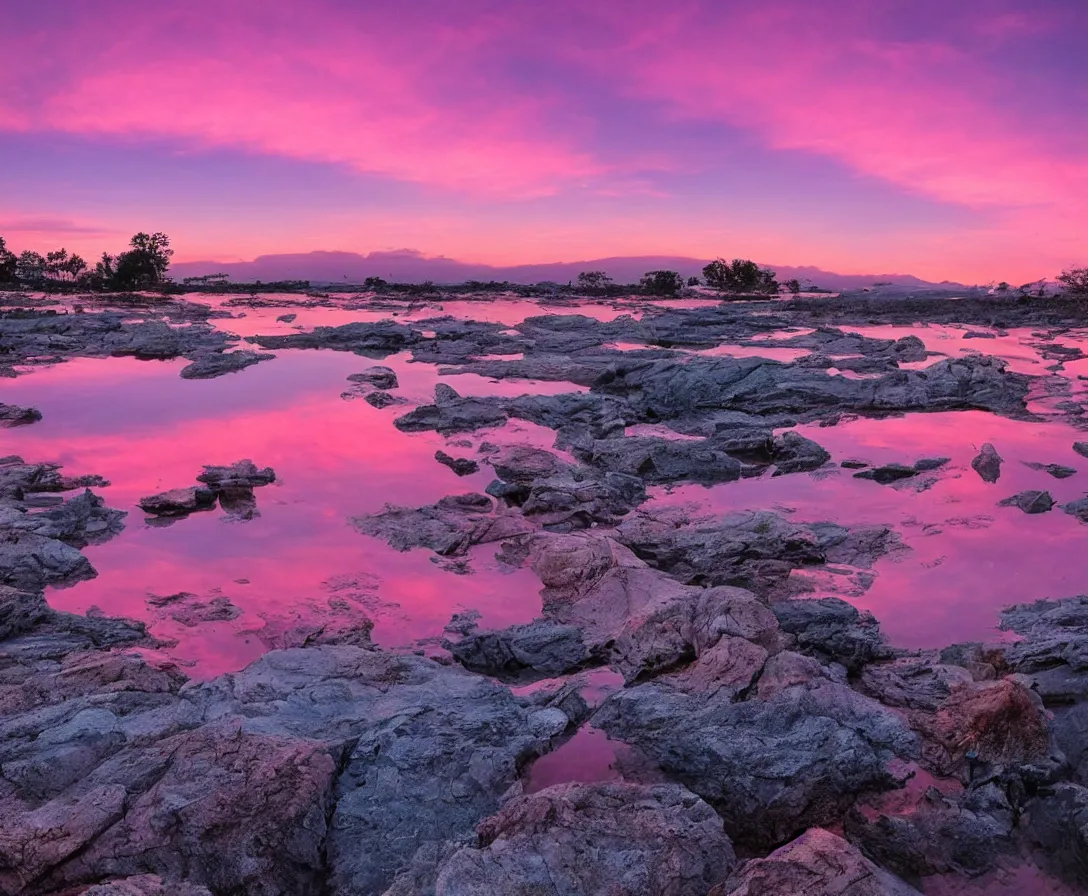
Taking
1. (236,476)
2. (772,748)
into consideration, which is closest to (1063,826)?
(772,748)

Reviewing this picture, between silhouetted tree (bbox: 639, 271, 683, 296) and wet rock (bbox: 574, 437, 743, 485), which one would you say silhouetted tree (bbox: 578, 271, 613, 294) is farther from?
wet rock (bbox: 574, 437, 743, 485)

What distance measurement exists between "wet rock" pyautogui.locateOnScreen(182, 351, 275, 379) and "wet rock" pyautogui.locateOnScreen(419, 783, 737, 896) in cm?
3070

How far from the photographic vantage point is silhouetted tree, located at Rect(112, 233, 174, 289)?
312ft

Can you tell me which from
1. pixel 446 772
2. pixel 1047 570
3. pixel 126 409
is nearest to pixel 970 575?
pixel 1047 570

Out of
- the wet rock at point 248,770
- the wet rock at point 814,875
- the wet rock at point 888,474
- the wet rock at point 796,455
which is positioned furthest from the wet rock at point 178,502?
the wet rock at point 888,474

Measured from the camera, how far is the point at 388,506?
14758mm

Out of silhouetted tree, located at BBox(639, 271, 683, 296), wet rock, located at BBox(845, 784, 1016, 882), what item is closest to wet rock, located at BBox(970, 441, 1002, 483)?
wet rock, located at BBox(845, 784, 1016, 882)

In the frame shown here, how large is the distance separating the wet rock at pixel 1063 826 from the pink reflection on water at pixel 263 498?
6.39 metres

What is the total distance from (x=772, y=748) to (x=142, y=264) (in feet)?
365

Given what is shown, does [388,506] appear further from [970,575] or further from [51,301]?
[51,301]

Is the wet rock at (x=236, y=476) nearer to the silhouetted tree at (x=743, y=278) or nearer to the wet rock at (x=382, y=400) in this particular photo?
the wet rock at (x=382, y=400)

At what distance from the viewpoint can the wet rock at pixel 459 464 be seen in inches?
692

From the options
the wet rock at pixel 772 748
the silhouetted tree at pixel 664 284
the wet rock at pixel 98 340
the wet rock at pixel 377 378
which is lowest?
the wet rock at pixel 772 748

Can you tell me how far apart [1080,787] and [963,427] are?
1895cm
